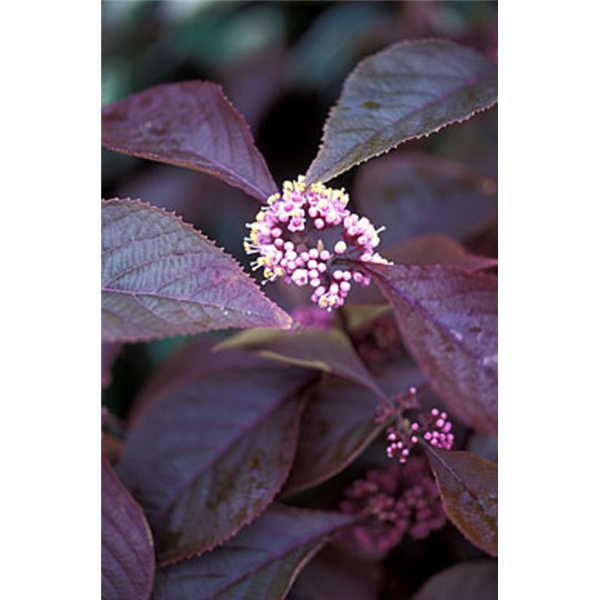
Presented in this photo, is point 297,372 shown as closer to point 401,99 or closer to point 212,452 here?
point 212,452

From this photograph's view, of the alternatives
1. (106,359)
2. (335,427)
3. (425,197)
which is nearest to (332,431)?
(335,427)

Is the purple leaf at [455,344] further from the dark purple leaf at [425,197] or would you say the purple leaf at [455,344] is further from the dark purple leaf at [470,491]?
the dark purple leaf at [425,197]

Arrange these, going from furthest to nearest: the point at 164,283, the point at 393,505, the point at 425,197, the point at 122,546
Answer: the point at 425,197 → the point at 393,505 → the point at 122,546 → the point at 164,283

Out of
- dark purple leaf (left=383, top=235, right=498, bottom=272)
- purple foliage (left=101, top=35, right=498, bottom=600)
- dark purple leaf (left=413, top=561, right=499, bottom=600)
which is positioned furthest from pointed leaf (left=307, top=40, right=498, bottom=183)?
dark purple leaf (left=413, top=561, right=499, bottom=600)

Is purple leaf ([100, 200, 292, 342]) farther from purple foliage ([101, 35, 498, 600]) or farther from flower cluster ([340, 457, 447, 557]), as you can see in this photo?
flower cluster ([340, 457, 447, 557])

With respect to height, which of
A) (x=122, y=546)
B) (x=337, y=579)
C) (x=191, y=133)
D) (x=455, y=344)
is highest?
(x=191, y=133)
